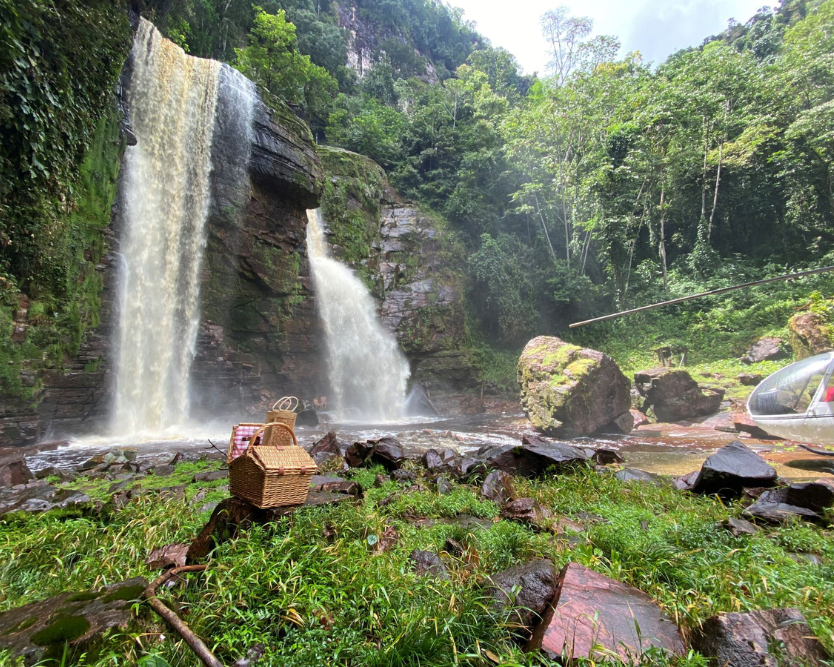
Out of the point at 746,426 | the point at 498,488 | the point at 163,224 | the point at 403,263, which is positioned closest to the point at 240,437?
the point at 498,488

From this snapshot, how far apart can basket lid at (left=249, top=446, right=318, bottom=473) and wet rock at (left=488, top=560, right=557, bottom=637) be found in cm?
162

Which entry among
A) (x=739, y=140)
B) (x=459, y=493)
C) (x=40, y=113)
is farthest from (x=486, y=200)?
(x=459, y=493)

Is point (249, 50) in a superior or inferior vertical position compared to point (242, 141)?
superior

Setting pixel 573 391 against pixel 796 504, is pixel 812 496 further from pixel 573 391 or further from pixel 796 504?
pixel 573 391

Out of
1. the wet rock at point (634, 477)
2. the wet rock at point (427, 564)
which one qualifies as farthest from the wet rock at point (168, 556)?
the wet rock at point (634, 477)

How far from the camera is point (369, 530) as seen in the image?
11.3ft

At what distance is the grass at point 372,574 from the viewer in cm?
193

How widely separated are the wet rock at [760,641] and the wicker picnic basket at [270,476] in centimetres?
263

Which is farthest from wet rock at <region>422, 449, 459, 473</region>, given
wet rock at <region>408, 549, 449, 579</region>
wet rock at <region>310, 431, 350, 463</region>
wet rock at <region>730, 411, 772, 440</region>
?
wet rock at <region>730, 411, 772, 440</region>

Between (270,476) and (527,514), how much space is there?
244 centimetres

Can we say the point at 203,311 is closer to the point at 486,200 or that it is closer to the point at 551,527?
the point at 551,527

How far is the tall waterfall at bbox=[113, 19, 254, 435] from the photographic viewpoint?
11.6m

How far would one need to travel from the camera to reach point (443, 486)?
5.27 m

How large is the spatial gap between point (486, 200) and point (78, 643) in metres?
25.2
